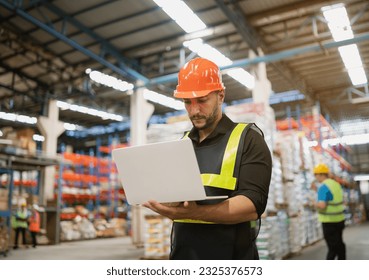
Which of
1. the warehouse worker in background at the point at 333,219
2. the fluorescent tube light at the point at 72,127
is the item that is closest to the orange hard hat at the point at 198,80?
the warehouse worker in background at the point at 333,219

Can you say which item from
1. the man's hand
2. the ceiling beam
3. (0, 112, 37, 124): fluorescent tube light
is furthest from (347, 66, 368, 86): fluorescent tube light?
(0, 112, 37, 124): fluorescent tube light

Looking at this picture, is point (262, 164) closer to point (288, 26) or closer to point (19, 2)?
point (19, 2)

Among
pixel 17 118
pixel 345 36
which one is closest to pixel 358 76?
pixel 345 36

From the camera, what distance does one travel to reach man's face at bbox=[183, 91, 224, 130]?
1.62 metres

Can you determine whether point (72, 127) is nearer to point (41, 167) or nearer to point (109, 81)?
point (41, 167)

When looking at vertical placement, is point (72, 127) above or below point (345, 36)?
above

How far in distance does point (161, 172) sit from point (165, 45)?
332 inches

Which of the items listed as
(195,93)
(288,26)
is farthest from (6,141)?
(195,93)

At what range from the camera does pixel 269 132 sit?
573 centimetres

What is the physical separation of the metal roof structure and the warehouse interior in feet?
0.11

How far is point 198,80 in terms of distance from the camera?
1.67m

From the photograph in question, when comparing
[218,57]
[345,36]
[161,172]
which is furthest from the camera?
[218,57]

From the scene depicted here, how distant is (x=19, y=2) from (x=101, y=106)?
747cm

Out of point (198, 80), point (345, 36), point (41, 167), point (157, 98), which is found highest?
point (345, 36)
